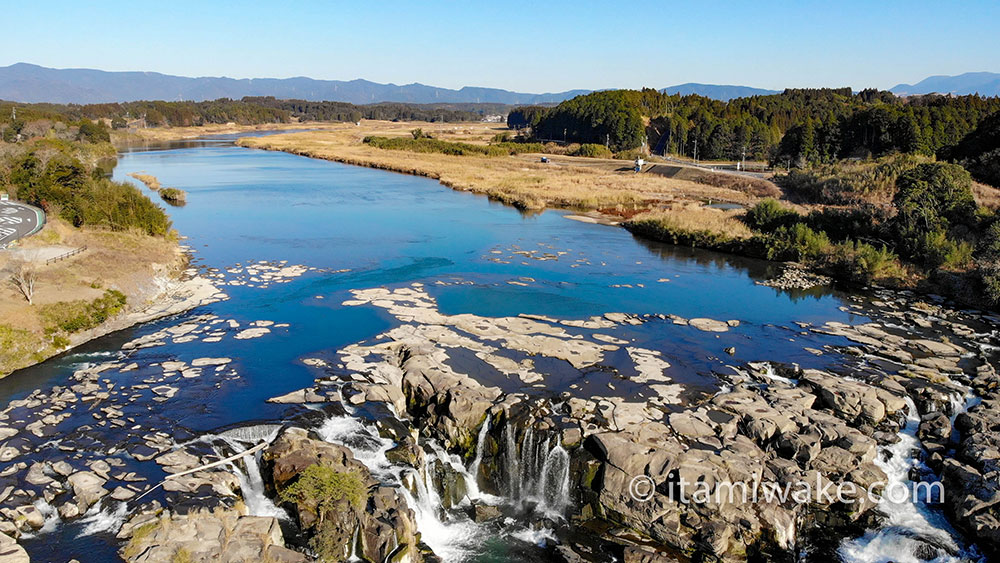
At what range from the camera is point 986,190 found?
109 ft

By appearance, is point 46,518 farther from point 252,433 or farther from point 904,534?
point 904,534

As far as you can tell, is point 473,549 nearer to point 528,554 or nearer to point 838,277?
point 528,554

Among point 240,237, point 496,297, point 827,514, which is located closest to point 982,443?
point 827,514

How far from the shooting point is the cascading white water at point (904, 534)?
1116 centimetres

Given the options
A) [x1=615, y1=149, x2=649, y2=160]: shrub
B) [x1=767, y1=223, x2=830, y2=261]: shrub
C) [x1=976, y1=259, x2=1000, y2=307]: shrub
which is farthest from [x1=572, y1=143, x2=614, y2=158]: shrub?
[x1=976, y1=259, x2=1000, y2=307]: shrub

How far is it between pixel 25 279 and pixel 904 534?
24.2 metres

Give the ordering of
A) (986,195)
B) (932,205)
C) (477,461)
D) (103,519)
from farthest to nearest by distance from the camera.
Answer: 1. (986,195)
2. (932,205)
3. (477,461)
4. (103,519)

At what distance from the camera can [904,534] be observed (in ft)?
37.7

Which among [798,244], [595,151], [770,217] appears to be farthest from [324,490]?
[595,151]

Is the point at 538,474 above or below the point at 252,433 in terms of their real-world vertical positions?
below

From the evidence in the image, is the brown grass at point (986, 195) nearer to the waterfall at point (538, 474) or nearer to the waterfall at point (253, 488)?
the waterfall at point (538, 474)

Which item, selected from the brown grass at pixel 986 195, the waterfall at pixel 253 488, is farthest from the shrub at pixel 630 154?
the waterfall at pixel 253 488

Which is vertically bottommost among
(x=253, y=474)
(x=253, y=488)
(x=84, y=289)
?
(x=253, y=488)

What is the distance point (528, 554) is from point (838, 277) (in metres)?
21.6
